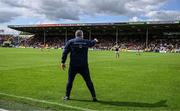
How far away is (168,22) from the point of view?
3221 inches

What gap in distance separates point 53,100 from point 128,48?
258 ft

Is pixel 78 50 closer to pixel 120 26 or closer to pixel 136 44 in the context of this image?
pixel 120 26

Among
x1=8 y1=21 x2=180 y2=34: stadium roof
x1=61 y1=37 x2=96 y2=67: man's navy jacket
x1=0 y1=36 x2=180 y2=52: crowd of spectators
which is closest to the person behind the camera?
x1=61 y1=37 x2=96 y2=67: man's navy jacket

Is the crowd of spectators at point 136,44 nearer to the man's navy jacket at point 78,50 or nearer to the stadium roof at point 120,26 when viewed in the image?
the stadium roof at point 120,26

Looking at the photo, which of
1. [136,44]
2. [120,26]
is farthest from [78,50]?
[136,44]

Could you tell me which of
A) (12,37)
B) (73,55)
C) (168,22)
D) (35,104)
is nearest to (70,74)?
(73,55)

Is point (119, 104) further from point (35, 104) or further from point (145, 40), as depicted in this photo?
point (145, 40)

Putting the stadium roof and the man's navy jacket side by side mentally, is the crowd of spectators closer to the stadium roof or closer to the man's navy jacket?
the stadium roof

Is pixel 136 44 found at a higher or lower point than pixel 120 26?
lower

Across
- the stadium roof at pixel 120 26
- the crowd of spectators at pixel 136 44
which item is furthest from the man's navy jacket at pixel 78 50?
the stadium roof at pixel 120 26

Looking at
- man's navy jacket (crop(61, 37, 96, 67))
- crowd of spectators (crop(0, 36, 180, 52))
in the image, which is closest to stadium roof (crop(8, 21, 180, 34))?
crowd of spectators (crop(0, 36, 180, 52))

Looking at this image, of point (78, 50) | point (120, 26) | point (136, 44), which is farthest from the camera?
point (136, 44)

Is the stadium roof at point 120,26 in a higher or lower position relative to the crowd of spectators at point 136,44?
higher

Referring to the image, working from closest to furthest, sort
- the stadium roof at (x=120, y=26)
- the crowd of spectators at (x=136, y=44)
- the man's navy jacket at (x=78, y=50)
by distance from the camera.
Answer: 1. the man's navy jacket at (x=78, y=50)
2. the crowd of spectators at (x=136, y=44)
3. the stadium roof at (x=120, y=26)
